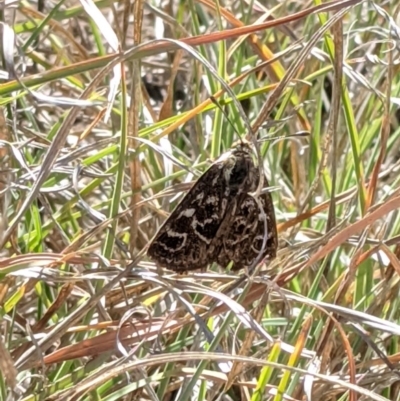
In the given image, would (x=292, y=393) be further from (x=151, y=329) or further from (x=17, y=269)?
(x=17, y=269)

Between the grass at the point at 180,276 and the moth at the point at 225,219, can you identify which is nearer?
Answer: the grass at the point at 180,276

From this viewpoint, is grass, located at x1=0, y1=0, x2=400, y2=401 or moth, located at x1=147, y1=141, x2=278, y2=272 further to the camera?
moth, located at x1=147, y1=141, x2=278, y2=272

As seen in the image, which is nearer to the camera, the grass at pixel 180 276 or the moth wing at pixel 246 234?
the grass at pixel 180 276

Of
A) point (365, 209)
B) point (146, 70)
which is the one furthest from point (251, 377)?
point (146, 70)

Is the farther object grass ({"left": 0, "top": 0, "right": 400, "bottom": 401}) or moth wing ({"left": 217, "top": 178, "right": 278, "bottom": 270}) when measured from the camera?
moth wing ({"left": 217, "top": 178, "right": 278, "bottom": 270})

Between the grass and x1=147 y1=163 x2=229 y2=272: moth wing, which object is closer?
the grass
